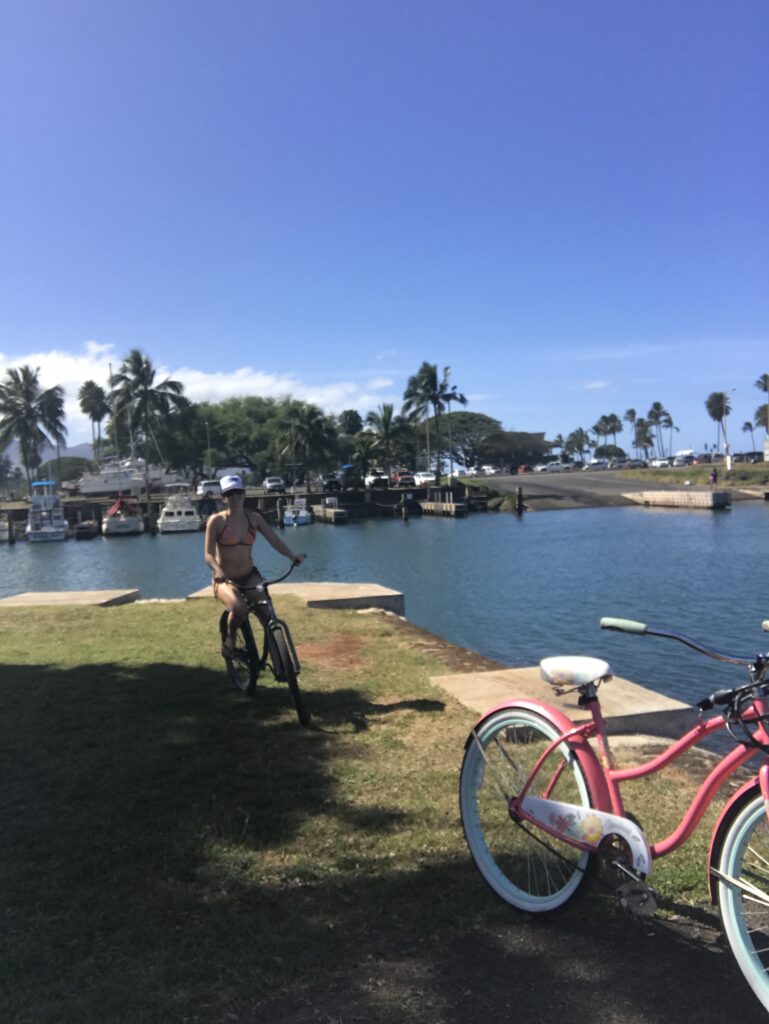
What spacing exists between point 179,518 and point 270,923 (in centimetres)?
6198

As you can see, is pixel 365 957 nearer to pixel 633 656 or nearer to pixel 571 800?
pixel 571 800

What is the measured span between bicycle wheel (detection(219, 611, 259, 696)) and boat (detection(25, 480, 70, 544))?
2370 inches

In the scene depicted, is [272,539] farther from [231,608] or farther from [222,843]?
[222,843]

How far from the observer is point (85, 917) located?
3111 millimetres

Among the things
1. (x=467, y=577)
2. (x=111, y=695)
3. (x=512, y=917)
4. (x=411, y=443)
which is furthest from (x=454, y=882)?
(x=411, y=443)

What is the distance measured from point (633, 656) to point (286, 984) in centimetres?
1231

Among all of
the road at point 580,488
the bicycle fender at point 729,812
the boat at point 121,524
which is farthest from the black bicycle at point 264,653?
the road at point 580,488

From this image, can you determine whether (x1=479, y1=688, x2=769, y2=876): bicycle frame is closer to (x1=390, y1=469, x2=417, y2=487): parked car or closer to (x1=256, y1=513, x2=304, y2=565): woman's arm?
(x1=256, y1=513, x2=304, y2=565): woman's arm

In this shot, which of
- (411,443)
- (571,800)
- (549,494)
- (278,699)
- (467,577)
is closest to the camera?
(571,800)

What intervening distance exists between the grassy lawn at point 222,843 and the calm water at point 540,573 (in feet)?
25.6

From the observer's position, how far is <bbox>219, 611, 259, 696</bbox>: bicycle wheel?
21.0 ft

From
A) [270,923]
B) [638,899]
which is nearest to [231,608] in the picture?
[270,923]

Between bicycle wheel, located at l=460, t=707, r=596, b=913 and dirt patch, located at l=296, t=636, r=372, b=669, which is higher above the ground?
bicycle wheel, located at l=460, t=707, r=596, b=913

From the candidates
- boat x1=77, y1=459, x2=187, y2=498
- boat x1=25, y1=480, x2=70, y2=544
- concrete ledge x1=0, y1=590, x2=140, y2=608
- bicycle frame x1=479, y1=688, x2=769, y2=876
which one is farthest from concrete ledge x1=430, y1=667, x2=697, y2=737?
boat x1=77, y1=459, x2=187, y2=498
